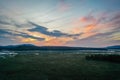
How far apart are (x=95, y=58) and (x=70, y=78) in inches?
1673

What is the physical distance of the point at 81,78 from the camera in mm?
30719

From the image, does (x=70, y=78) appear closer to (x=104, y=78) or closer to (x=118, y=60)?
(x=104, y=78)

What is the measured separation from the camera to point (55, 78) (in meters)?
30.9

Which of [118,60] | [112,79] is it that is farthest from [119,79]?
[118,60]

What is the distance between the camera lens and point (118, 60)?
60.6 m

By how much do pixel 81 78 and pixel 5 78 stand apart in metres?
13.5

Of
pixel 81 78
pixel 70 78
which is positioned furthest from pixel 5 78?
pixel 81 78

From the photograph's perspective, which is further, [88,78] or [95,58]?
[95,58]

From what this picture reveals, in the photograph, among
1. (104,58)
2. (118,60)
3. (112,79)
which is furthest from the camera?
(104,58)

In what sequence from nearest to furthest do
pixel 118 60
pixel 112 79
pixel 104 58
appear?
pixel 112 79 → pixel 118 60 → pixel 104 58

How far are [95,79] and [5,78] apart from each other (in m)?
15.8

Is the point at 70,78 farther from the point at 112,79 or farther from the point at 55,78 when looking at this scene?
the point at 112,79

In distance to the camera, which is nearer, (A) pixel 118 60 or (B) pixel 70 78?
(B) pixel 70 78

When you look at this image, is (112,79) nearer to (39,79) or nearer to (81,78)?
(81,78)
